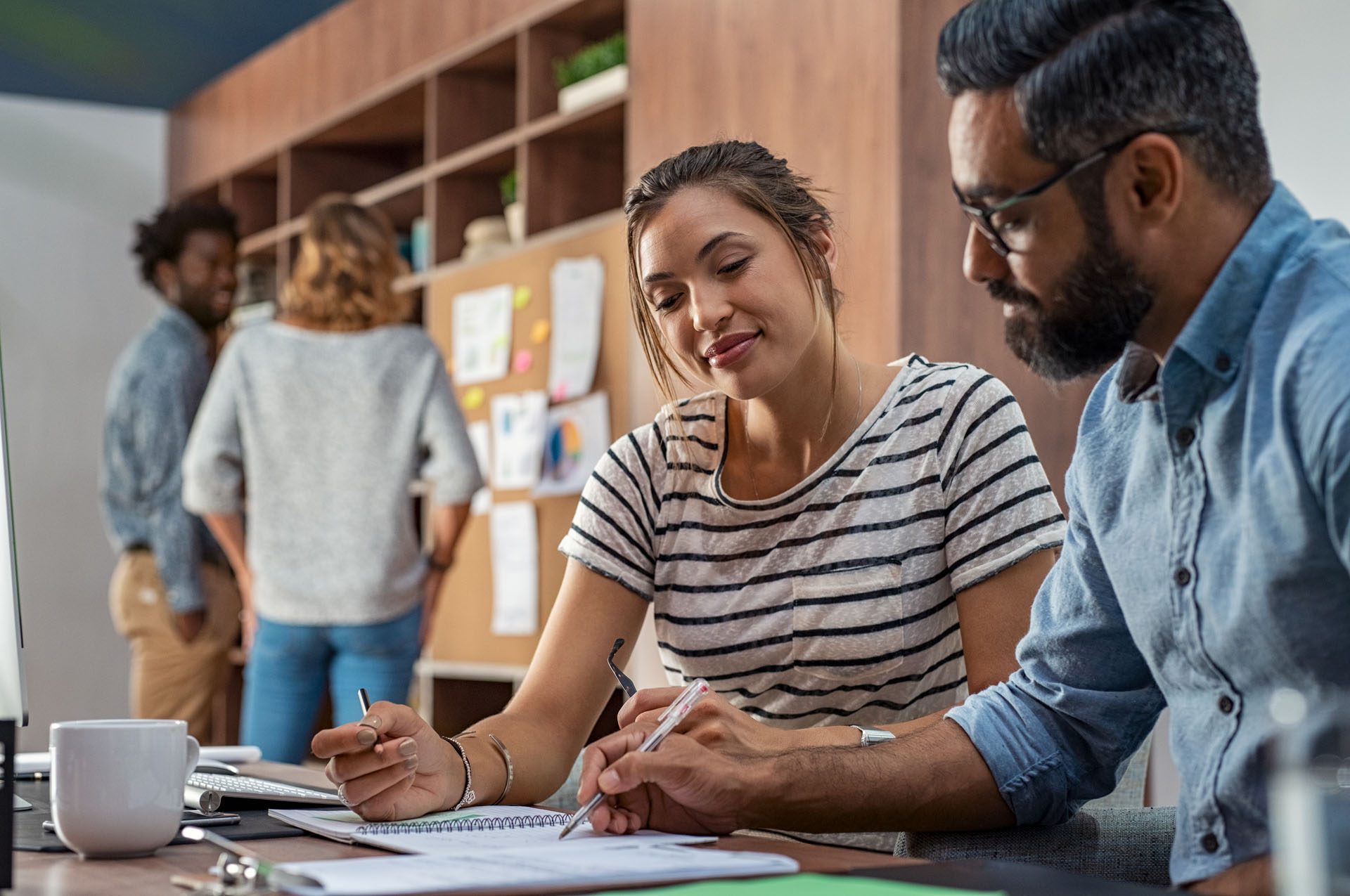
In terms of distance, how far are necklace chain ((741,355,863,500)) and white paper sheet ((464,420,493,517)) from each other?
1938 millimetres

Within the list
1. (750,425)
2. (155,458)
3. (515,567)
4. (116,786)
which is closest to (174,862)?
(116,786)

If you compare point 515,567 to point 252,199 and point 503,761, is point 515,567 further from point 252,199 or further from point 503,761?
point 252,199

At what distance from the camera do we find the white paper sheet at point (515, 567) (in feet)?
10.7

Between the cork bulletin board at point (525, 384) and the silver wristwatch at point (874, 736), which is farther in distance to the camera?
the cork bulletin board at point (525, 384)

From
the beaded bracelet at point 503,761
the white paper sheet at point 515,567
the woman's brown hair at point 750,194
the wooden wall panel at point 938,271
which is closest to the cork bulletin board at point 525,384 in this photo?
the white paper sheet at point 515,567

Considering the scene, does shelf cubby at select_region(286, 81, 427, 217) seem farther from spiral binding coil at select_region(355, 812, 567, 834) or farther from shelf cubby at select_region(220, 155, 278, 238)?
spiral binding coil at select_region(355, 812, 567, 834)

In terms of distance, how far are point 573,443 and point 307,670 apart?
76 centimetres

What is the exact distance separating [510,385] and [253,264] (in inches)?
80.6

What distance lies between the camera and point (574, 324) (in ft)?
Answer: 10.5

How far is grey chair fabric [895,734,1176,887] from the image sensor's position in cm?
99

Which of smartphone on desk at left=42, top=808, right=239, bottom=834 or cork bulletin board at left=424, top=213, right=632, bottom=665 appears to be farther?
cork bulletin board at left=424, top=213, right=632, bottom=665

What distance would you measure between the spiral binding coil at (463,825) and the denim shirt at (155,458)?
2864 millimetres

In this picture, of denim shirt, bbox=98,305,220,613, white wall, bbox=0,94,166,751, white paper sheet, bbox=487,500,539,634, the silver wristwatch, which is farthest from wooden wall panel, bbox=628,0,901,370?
white wall, bbox=0,94,166,751

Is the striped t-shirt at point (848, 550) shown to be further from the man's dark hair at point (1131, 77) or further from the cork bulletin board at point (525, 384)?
the cork bulletin board at point (525, 384)
